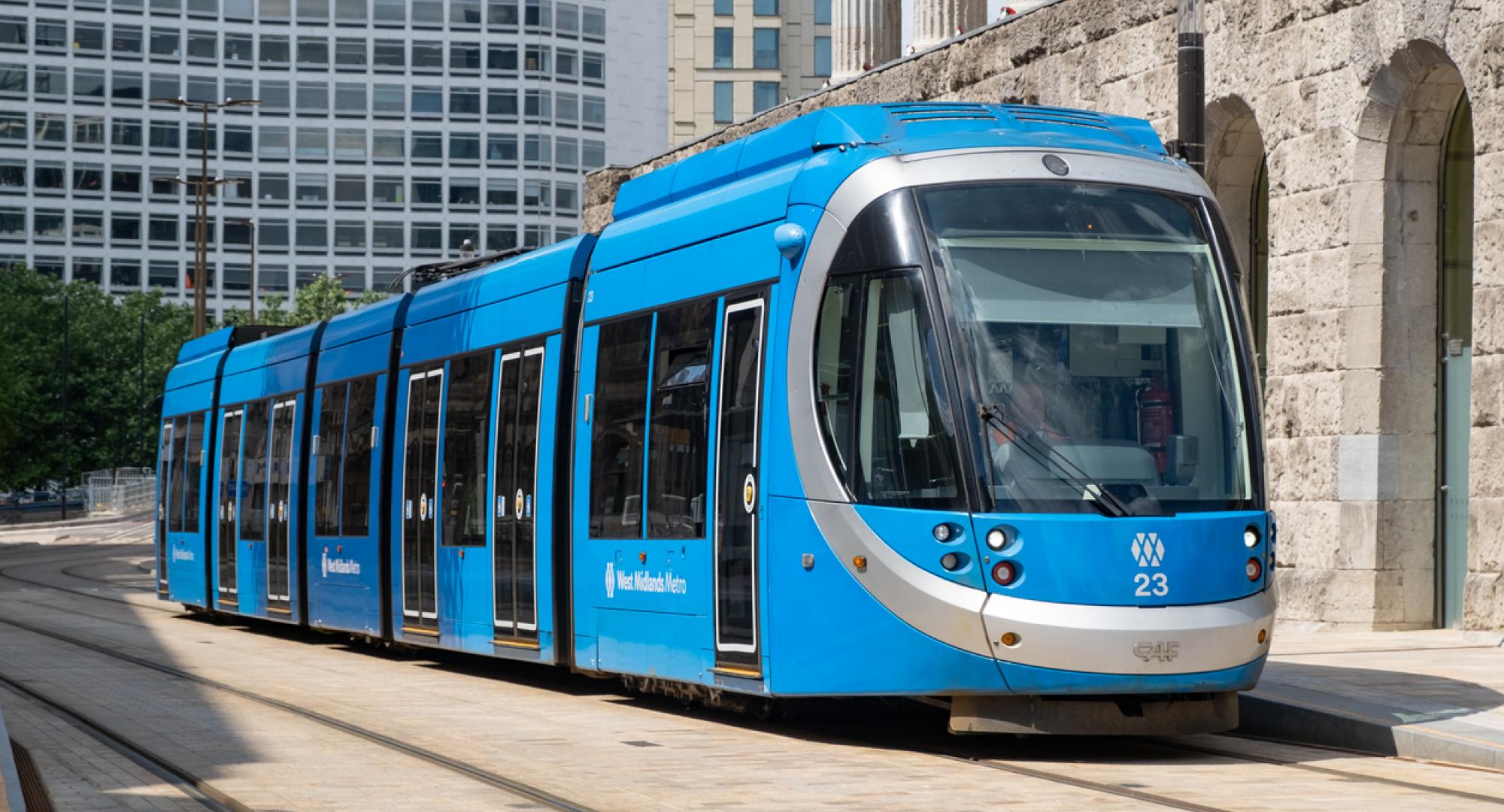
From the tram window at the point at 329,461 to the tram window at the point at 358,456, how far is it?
0.72 ft

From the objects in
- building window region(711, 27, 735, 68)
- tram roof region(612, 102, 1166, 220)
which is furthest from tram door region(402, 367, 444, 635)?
building window region(711, 27, 735, 68)

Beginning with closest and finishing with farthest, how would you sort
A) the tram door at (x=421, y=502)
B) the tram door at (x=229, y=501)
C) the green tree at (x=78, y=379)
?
the tram door at (x=421, y=502)
the tram door at (x=229, y=501)
the green tree at (x=78, y=379)

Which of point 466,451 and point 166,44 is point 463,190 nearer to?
point 166,44

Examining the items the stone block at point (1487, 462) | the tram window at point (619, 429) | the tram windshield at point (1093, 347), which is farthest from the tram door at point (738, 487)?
the stone block at point (1487, 462)

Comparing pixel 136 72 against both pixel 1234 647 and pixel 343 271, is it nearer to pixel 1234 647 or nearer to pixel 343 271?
pixel 343 271

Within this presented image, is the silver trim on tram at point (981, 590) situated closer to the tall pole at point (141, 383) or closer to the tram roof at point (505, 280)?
the tram roof at point (505, 280)

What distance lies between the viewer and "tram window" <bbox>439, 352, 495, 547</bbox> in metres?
16.2

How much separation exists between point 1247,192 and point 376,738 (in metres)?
11.3

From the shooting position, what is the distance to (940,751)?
11.0m

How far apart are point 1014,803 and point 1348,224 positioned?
1007cm

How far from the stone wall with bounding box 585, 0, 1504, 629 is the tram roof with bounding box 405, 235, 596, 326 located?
6362mm

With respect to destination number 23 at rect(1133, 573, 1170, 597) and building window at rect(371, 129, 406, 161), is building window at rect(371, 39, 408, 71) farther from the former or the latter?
destination number 23 at rect(1133, 573, 1170, 597)

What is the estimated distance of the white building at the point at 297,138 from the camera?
4542 inches

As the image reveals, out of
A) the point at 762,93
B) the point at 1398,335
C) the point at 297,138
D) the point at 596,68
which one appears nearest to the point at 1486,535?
the point at 1398,335
